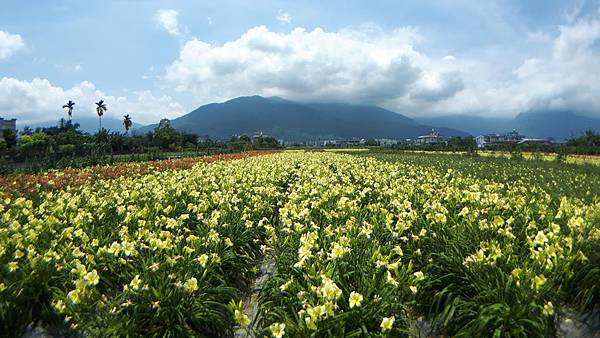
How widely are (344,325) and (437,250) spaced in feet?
8.66

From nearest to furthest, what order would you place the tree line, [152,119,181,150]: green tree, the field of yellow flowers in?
the field of yellow flowers, the tree line, [152,119,181,150]: green tree

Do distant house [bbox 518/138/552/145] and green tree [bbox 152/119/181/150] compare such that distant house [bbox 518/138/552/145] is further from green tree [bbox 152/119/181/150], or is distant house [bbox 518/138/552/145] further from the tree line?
green tree [bbox 152/119/181/150]

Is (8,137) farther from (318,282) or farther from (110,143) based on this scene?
(318,282)

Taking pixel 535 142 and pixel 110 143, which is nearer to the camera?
pixel 110 143

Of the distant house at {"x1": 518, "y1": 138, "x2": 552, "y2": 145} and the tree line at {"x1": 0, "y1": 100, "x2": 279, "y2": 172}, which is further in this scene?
the distant house at {"x1": 518, "y1": 138, "x2": 552, "y2": 145}

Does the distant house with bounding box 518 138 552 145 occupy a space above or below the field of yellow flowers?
above

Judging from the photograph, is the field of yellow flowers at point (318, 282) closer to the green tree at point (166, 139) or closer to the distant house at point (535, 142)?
the distant house at point (535, 142)

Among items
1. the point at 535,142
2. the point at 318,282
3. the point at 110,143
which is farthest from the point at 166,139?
the point at 535,142

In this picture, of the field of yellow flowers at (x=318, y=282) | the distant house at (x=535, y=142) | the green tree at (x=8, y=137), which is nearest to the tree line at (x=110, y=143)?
the green tree at (x=8, y=137)

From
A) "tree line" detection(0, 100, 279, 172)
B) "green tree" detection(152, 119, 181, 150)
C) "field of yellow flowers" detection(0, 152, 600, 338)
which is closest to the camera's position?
"field of yellow flowers" detection(0, 152, 600, 338)

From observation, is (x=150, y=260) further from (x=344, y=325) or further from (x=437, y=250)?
(x=437, y=250)

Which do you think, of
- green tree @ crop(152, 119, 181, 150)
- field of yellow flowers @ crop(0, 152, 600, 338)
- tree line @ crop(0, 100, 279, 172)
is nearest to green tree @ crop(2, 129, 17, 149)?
tree line @ crop(0, 100, 279, 172)

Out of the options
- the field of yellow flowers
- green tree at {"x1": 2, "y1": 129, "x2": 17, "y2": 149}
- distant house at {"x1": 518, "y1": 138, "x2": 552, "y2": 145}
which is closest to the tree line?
green tree at {"x1": 2, "y1": 129, "x2": 17, "y2": 149}

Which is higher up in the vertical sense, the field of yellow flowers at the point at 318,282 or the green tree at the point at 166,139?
the green tree at the point at 166,139
